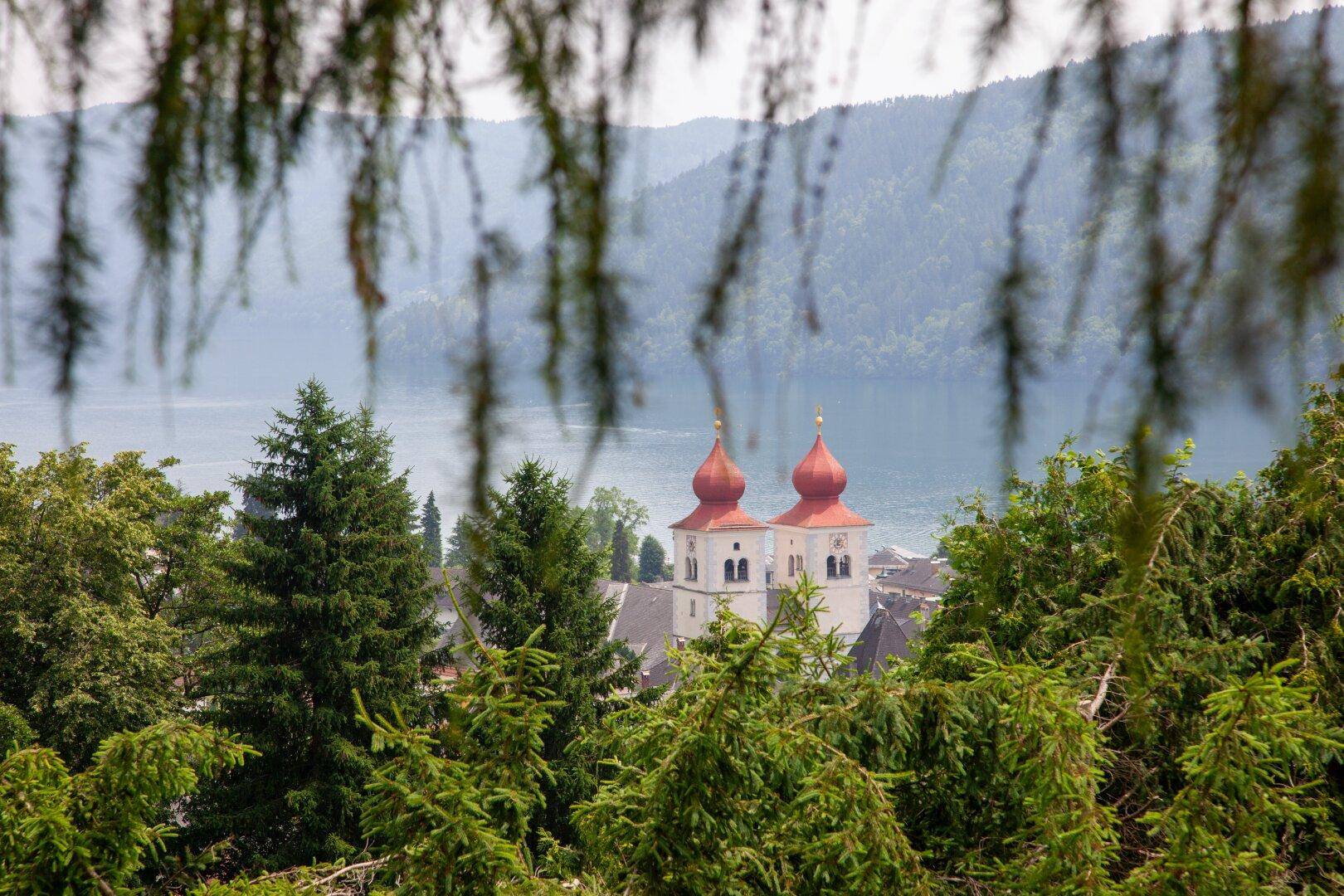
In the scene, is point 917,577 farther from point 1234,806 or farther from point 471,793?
point 471,793

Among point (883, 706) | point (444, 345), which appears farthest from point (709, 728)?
point (444, 345)

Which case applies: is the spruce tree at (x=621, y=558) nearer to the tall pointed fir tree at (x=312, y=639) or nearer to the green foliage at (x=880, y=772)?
the tall pointed fir tree at (x=312, y=639)

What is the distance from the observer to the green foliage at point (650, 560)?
73.2 m

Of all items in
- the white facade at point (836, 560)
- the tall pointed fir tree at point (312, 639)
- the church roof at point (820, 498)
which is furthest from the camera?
the white facade at point (836, 560)

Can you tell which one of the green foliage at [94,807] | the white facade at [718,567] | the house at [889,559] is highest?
the green foliage at [94,807]

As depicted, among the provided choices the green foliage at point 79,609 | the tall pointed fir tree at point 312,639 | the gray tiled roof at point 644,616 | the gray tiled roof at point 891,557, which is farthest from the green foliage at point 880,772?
the gray tiled roof at point 891,557

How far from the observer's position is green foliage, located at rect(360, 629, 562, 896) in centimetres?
572

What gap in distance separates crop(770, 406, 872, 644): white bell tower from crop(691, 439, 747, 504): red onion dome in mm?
3089

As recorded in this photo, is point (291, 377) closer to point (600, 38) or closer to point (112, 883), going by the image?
point (600, 38)

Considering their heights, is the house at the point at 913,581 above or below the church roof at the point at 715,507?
below

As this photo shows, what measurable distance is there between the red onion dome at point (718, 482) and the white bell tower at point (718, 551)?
0.03m

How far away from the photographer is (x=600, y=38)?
1345 millimetres

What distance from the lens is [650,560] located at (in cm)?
7350

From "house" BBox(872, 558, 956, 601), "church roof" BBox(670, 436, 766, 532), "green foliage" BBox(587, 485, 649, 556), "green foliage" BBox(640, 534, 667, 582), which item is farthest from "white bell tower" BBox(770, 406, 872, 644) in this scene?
"green foliage" BBox(587, 485, 649, 556)
